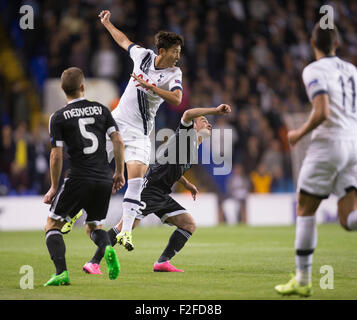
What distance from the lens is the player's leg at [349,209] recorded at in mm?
5855

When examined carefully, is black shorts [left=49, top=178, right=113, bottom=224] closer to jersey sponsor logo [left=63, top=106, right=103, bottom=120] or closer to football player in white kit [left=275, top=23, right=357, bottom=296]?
jersey sponsor logo [left=63, top=106, right=103, bottom=120]

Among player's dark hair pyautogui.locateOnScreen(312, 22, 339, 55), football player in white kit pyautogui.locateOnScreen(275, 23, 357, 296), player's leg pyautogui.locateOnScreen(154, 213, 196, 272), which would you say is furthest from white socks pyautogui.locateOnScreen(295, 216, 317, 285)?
player's leg pyautogui.locateOnScreen(154, 213, 196, 272)

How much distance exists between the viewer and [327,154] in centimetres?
576

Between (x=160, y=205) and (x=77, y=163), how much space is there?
69.0 inches

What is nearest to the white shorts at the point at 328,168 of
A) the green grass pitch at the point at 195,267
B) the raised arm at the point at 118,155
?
the green grass pitch at the point at 195,267

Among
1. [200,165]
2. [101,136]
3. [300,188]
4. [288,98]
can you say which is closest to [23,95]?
[200,165]

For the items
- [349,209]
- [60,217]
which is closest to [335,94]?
[349,209]

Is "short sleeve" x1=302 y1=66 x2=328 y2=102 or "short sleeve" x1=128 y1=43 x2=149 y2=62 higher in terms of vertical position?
"short sleeve" x1=128 y1=43 x2=149 y2=62

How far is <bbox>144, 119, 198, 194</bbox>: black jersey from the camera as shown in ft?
26.8

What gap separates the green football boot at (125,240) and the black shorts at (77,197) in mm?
1162

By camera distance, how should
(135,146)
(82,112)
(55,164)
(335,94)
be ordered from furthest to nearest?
(135,146) < (82,112) < (55,164) < (335,94)

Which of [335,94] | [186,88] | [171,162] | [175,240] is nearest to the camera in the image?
[335,94]

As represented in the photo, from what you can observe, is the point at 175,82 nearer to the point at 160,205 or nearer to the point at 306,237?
the point at 160,205

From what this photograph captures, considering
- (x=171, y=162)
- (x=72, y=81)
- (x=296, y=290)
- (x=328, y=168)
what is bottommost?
(x=296, y=290)
